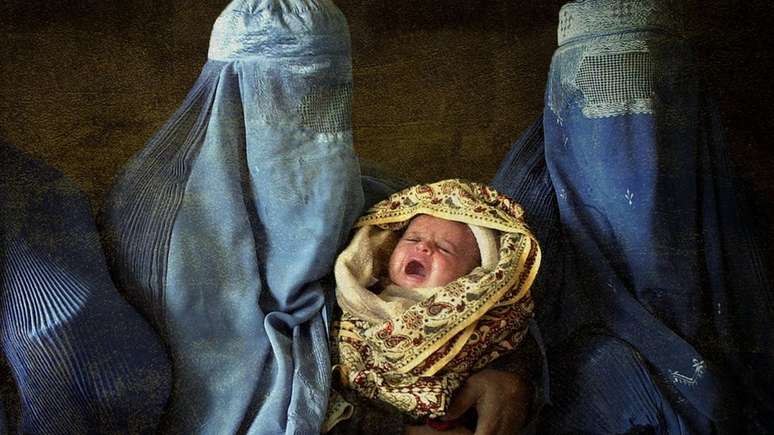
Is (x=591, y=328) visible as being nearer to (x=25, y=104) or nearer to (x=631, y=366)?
(x=631, y=366)

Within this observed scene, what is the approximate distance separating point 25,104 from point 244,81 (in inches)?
13.5

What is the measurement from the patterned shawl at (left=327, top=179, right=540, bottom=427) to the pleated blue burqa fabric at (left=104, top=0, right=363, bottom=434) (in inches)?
2.0

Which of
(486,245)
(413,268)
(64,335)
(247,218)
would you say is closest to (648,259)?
(486,245)

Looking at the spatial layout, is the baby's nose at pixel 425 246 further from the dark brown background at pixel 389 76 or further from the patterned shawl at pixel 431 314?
the dark brown background at pixel 389 76

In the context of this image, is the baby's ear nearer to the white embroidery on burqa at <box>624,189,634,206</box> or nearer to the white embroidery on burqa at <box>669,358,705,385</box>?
the white embroidery on burqa at <box>624,189,634,206</box>

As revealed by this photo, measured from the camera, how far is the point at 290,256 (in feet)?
4.31

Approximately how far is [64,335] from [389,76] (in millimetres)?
701

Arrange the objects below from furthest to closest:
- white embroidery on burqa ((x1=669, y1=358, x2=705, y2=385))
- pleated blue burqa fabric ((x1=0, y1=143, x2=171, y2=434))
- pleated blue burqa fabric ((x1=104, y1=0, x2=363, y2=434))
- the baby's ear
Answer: white embroidery on burqa ((x1=669, y1=358, x2=705, y2=385)), the baby's ear, pleated blue burqa fabric ((x1=104, y1=0, x2=363, y2=434)), pleated blue burqa fabric ((x1=0, y1=143, x2=171, y2=434))

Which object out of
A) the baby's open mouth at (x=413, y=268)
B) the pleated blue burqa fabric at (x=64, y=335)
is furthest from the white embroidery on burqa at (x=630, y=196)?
the pleated blue burqa fabric at (x=64, y=335)

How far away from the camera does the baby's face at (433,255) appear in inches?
52.0

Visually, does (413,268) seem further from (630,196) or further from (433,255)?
(630,196)

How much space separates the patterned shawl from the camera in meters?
1.24

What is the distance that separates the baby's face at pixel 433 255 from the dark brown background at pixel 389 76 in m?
0.23

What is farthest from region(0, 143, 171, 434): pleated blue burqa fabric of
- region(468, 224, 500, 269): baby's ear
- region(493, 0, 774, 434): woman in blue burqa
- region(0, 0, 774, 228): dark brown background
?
region(493, 0, 774, 434): woman in blue burqa
